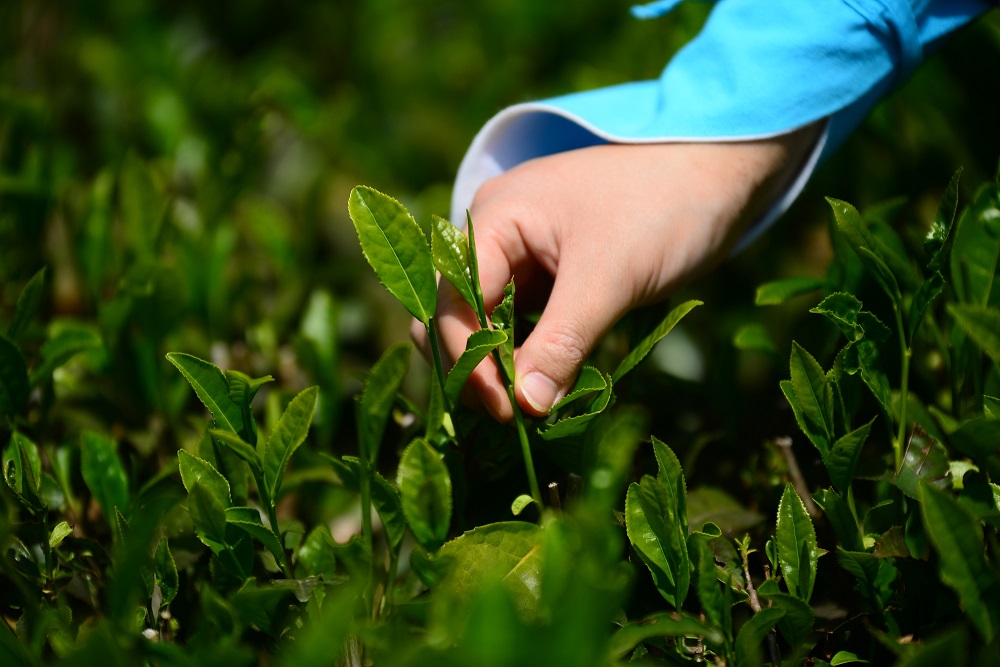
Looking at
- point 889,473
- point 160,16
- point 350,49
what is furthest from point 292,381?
point 160,16

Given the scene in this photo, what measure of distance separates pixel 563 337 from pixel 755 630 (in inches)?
15.4

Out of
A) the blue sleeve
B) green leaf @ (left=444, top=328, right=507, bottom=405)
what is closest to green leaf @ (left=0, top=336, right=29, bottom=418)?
green leaf @ (left=444, top=328, right=507, bottom=405)

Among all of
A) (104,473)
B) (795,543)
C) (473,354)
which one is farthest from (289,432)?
(795,543)

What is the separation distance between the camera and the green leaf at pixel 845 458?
95 centimetres

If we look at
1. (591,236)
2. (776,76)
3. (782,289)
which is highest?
(776,76)

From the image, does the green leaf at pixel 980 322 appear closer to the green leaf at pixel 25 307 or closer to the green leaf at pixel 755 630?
the green leaf at pixel 755 630

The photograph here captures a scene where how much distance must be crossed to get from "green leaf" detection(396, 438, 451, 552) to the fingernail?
0.13 metres

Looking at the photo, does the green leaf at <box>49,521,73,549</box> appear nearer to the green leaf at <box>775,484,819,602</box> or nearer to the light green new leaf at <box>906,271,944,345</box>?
the green leaf at <box>775,484,819,602</box>

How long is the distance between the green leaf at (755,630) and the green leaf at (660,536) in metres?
0.09

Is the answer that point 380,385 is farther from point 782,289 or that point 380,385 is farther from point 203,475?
point 782,289

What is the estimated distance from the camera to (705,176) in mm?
1252

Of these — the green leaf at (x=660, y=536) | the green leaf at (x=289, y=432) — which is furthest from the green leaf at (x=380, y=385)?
the green leaf at (x=660, y=536)

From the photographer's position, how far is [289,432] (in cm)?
100

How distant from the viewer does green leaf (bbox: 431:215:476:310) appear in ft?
3.26
